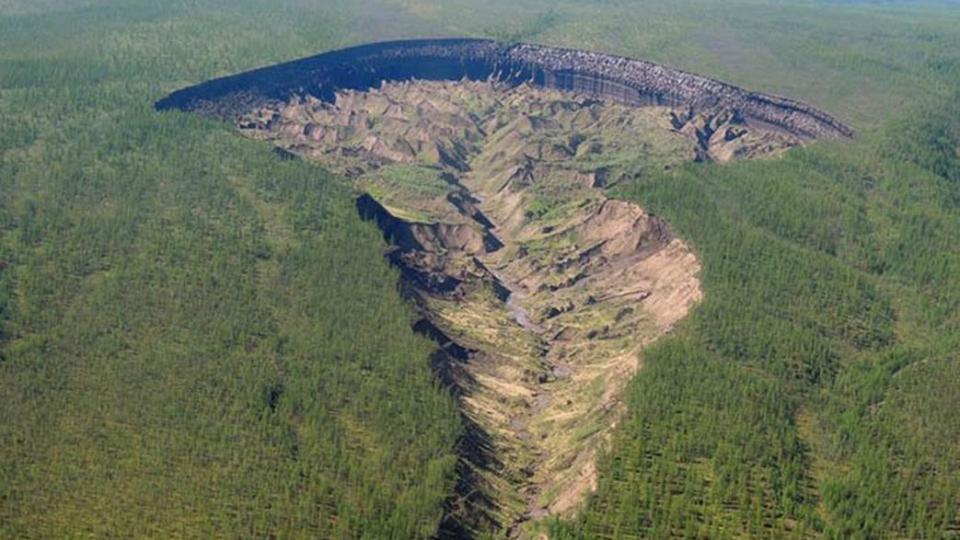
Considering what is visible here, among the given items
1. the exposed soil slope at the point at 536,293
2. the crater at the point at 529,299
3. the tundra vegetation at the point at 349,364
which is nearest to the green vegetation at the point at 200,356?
the tundra vegetation at the point at 349,364

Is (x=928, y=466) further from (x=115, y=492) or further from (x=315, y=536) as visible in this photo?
(x=115, y=492)

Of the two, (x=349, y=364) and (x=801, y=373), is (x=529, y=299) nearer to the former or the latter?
(x=801, y=373)

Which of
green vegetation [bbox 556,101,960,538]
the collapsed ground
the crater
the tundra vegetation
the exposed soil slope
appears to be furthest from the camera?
the exposed soil slope

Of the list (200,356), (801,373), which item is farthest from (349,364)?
(801,373)

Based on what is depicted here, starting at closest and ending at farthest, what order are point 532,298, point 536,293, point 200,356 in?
A: point 200,356 < point 532,298 < point 536,293

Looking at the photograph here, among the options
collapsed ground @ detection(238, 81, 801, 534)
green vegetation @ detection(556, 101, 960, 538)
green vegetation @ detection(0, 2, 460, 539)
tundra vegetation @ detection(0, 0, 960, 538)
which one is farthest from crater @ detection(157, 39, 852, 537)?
green vegetation @ detection(0, 2, 460, 539)

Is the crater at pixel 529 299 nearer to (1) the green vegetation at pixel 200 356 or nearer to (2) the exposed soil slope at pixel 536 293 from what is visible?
(2) the exposed soil slope at pixel 536 293

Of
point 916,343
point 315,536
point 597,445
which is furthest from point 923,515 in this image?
point 315,536

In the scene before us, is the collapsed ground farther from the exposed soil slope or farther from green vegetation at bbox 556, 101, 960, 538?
green vegetation at bbox 556, 101, 960, 538
